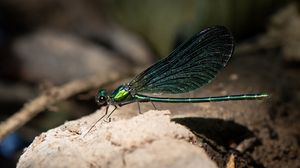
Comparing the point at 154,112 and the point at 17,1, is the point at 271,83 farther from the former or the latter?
the point at 17,1

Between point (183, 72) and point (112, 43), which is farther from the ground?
point (112, 43)

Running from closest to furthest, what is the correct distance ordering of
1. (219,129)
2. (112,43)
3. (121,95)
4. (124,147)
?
(124,147)
(219,129)
(121,95)
(112,43)

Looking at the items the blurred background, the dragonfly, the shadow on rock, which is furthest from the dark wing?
the blurred background

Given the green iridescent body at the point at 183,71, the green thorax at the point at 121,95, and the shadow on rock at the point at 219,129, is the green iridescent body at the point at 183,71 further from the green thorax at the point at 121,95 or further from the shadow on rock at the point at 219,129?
the shadow on rock at the point at 219,129

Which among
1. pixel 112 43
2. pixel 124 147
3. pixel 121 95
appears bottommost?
pixel 124 147

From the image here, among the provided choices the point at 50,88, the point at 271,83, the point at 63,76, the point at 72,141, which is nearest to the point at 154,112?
the point at 72,141

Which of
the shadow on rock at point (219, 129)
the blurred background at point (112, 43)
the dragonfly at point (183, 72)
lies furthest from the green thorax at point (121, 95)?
the blurred background at point (112, 43)

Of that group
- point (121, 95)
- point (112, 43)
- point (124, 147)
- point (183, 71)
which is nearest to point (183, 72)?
point (183, 71)

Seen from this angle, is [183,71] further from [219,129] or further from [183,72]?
[219,129]
